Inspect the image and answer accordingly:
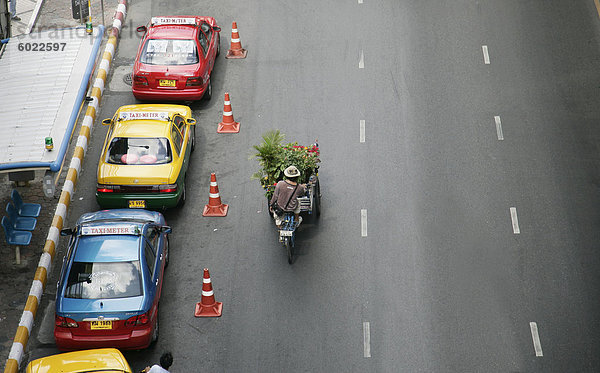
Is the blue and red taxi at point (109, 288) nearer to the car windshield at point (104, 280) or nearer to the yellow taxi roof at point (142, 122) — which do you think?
the car windshield at point (104, 280)

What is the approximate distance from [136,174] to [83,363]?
220 inches

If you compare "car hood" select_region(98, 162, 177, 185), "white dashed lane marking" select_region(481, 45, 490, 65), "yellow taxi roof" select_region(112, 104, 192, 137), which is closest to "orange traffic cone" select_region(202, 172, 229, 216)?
"car hood" select_region(98, 162, 177, 185)

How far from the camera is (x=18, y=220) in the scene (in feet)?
59.1

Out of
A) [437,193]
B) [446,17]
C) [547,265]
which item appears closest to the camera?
[547,265]

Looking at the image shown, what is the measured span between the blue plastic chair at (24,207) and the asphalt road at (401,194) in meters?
1.13

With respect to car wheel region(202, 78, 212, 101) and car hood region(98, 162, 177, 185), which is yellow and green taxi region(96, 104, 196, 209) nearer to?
car hood region(98, 162, 177, 185)

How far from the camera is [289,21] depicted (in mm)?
25312

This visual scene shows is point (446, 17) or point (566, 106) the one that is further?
point (446, 17)

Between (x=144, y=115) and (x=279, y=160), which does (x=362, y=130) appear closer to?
(x=279, y=160)

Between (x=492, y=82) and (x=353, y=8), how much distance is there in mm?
5010

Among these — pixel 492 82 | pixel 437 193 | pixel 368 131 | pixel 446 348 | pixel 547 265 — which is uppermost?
pixel 492 82

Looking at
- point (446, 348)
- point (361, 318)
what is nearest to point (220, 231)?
point (361, 318)

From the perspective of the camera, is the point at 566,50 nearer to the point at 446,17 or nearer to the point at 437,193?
the point at 446,17

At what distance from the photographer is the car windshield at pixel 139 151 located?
18500 mm
